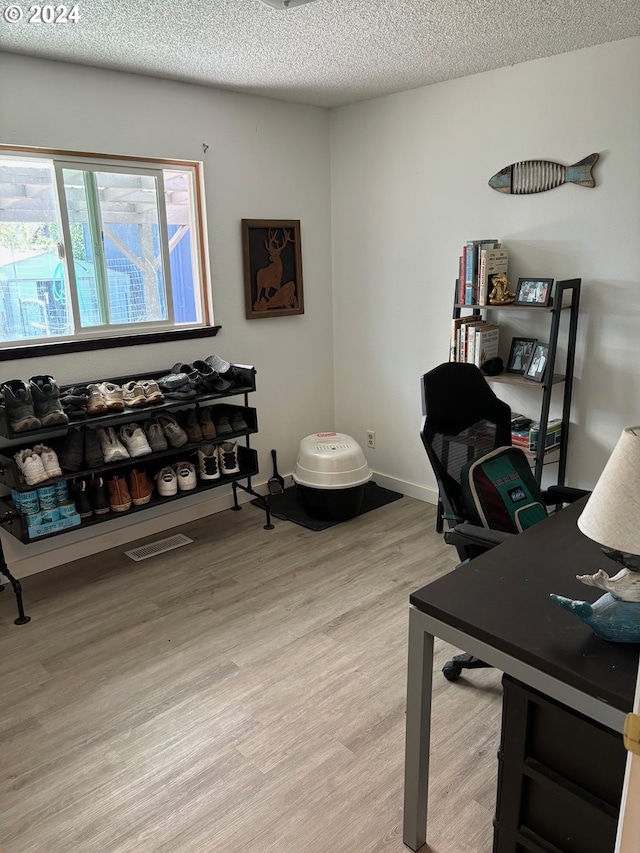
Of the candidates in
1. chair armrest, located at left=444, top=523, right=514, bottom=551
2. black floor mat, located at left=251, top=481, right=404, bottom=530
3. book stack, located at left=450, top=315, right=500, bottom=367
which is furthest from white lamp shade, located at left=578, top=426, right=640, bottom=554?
black floor mat, located at left=251, top=481, right=404, bottom=530

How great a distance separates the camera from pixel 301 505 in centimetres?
400

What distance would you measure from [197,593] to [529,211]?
2.54 m

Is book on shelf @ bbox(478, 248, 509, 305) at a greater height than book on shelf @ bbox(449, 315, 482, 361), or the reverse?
book on shelf @ bbox(478, 248, 509, 305)

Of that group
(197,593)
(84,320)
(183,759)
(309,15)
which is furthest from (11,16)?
(183,759)

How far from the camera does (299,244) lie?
404 cm

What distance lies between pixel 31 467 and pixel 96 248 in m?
1.19

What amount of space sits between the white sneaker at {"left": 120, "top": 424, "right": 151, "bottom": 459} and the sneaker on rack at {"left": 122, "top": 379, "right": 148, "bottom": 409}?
0.16 meters

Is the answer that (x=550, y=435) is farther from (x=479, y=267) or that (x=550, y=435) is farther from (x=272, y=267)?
(x=272, y=267)

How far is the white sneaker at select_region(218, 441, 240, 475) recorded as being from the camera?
139 inches

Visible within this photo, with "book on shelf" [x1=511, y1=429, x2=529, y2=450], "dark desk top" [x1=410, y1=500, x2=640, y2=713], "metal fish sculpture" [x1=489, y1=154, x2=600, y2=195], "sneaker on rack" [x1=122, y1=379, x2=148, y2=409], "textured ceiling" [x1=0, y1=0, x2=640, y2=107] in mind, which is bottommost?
"book on shelf" [x1=511, y1=429, x2=529, y2=450]

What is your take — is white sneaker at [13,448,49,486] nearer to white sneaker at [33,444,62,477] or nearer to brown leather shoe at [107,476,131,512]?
white sneaker at [33,444,62,477]

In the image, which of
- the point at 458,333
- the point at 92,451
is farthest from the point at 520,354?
the point at 92,451

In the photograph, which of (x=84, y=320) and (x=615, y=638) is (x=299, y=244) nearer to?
(x=84, y=320)

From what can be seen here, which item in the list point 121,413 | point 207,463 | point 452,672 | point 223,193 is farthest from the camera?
point 223,193
